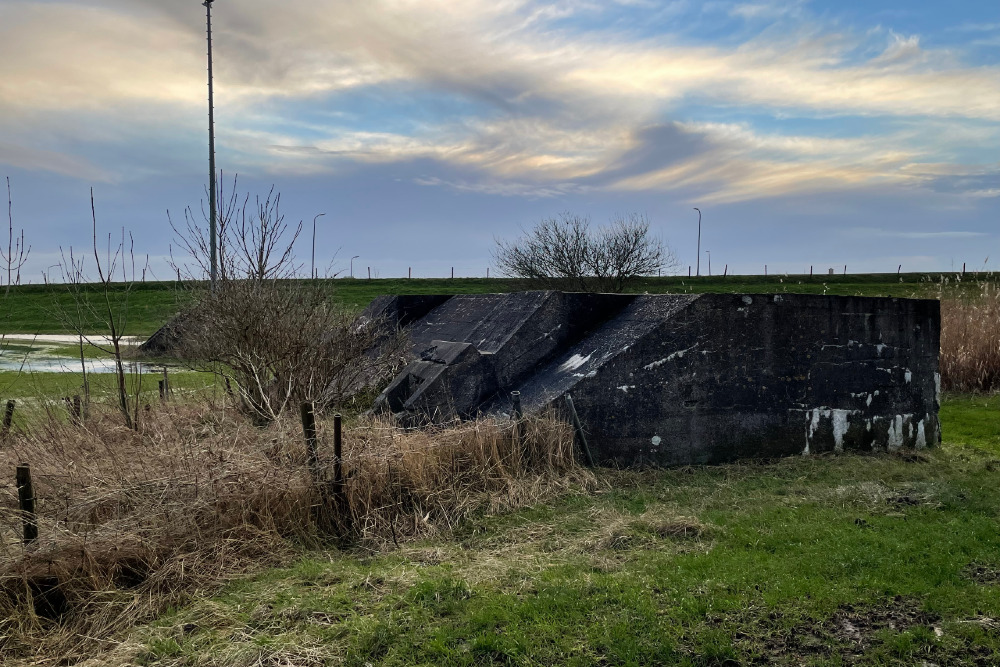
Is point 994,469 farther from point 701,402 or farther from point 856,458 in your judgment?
point 701,402

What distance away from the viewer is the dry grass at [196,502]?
5297 millimetres

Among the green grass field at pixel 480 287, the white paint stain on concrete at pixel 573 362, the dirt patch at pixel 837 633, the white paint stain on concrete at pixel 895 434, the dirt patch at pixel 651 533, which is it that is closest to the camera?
the dirt patch at pixel 837 633

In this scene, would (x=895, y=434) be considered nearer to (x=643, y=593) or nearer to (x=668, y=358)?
(x=668, y=358)

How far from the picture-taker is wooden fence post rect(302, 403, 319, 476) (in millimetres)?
6602

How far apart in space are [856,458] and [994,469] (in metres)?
1.51

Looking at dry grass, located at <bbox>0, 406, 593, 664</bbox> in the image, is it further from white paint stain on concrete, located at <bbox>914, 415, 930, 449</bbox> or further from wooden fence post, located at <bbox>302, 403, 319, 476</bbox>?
white paint stain on concrete, located at <bbox>914, 415, 930, 449</bbox>

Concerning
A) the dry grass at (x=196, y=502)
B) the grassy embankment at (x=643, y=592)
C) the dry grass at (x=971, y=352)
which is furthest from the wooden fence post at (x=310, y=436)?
the dry grass at (x=971, y=352)

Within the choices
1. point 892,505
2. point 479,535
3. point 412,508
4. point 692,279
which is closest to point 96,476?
point 412,508

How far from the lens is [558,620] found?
15.3 feet

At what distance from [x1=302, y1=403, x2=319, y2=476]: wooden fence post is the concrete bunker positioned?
1959 mm

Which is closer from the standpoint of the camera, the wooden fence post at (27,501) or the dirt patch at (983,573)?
the dirt patch at (983,573)

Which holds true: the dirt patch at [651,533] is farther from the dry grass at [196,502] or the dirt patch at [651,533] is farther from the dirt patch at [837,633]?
the dirt patch at [837,633]

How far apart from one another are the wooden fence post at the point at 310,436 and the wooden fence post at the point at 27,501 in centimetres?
204

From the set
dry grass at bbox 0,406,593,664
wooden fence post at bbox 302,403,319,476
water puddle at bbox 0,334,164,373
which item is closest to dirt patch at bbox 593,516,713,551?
dry grass at bbox 0,406,593,664
